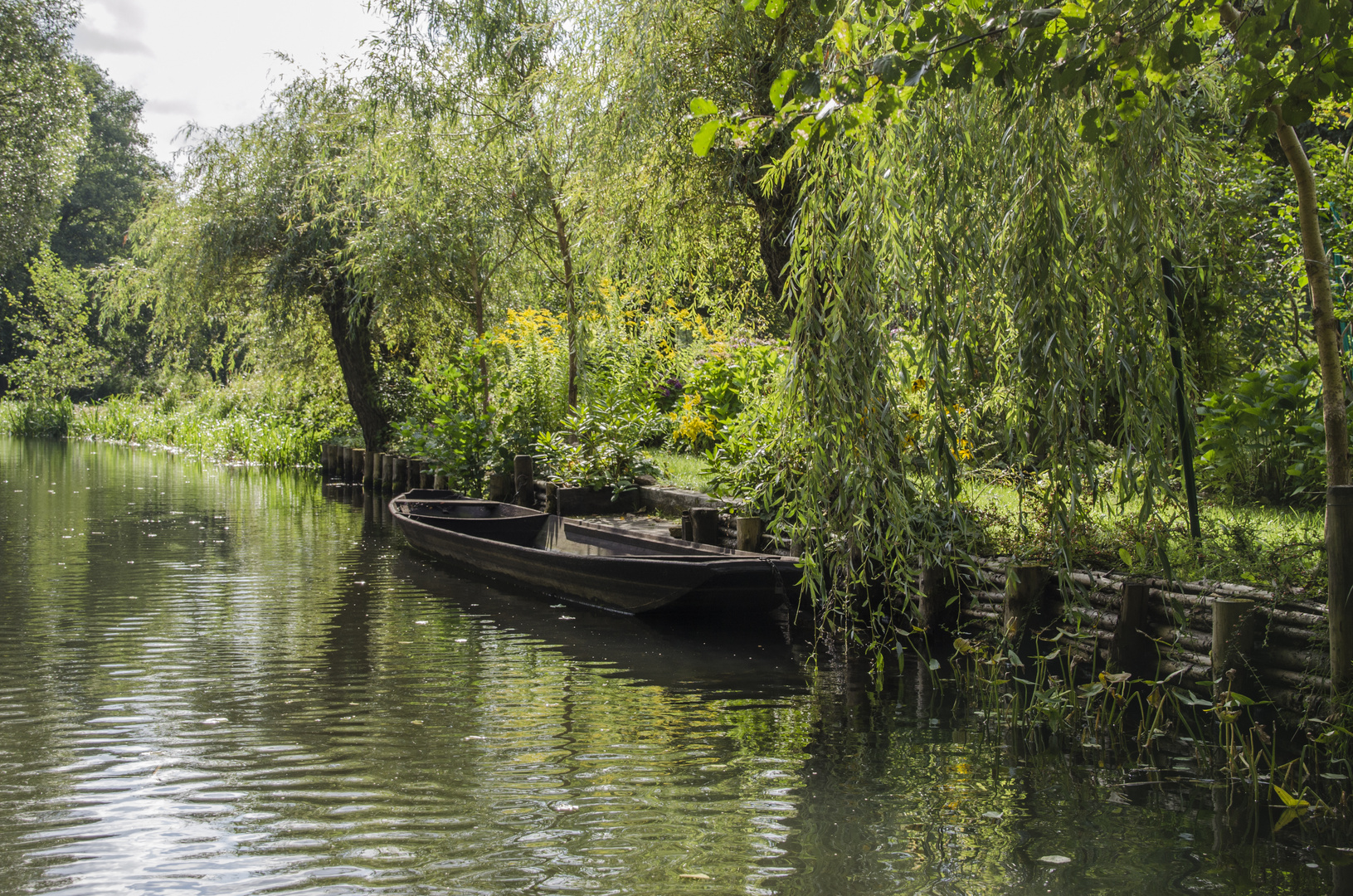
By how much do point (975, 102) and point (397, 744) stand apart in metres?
3.76

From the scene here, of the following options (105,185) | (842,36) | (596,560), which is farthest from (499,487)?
(105,185)

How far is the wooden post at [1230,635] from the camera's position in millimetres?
5117

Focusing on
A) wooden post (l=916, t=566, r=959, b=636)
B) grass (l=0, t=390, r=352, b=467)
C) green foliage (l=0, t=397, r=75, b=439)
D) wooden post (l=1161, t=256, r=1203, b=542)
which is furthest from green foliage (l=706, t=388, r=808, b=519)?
green foliage (l=0, t=397, r=75, b=439)

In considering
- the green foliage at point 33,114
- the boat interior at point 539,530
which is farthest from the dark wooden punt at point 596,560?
the green foliage at point 33,114

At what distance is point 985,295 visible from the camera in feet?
14.8

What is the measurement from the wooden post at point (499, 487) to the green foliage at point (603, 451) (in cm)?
110

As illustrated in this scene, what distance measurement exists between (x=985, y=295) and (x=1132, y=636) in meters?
2.29

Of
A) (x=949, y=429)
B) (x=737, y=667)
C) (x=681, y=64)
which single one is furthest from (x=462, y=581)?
(x=949, y=429)

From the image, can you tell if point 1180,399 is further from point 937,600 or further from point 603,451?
point 603,451

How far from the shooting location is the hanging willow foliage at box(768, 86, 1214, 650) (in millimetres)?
Answer: 4238

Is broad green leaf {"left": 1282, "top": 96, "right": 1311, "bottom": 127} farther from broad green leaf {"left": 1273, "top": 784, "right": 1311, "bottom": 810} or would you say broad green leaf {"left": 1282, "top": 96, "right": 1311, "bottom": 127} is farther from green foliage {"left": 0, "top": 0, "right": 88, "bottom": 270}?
green foliage {"left": 0, "top": 0, "right": 88, "bottom": 270}

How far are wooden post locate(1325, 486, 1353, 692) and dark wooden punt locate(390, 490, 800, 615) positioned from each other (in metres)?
3.62

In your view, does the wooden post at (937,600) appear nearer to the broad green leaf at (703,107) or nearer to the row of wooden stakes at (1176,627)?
the row of wooden stakes at (1176,627)

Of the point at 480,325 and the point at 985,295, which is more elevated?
the point at 480,325
